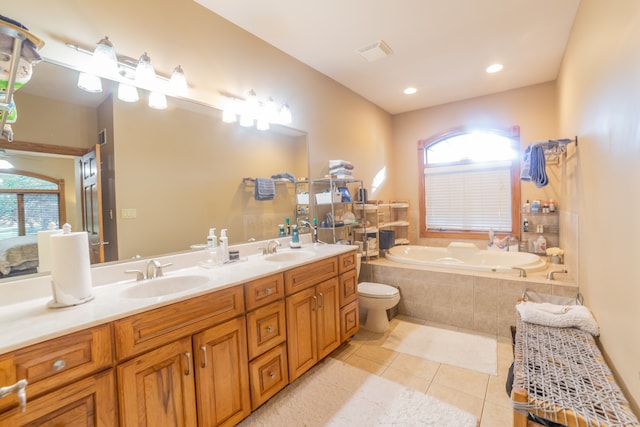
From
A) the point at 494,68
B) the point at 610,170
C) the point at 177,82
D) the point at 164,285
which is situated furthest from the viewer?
the point at 494,68

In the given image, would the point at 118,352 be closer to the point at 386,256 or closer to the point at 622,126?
the point at 622,126

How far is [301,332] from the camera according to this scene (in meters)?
1.93

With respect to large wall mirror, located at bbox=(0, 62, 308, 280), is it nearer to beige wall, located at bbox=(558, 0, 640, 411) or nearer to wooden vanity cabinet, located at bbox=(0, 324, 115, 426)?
wooden vanity cabinet, located at bbox=(0, 324, 115, 426)

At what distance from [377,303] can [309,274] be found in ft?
3.24

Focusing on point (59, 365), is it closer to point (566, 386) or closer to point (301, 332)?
point (301, 332)


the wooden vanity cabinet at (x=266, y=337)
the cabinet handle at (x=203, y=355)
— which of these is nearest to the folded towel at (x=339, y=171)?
the wooden vanity cabinet at (x=266, y=337)

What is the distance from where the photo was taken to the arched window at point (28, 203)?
4.19 ft

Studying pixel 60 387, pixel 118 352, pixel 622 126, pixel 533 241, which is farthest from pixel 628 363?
pixel 533 241

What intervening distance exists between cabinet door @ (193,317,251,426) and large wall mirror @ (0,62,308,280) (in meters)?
0.70

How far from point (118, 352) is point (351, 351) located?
5.87 feet

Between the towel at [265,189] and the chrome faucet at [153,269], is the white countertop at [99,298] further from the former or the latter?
the towel at [265,189]

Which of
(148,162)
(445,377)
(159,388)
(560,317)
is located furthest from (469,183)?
(159,388)

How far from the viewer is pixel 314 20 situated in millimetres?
2154

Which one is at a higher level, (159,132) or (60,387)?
(159,132)
